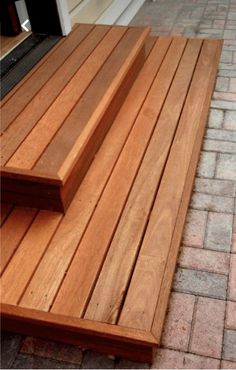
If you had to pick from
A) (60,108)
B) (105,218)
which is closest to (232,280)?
(105,218)

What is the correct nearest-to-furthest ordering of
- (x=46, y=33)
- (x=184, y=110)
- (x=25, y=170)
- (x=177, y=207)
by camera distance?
(x=25, y=170) → (x=177, y=207) → (x=184, y=110) → (x=46, y=33)

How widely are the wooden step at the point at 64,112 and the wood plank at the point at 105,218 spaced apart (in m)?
0.15

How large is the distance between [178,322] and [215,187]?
78cm

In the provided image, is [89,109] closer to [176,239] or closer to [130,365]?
[176,239]

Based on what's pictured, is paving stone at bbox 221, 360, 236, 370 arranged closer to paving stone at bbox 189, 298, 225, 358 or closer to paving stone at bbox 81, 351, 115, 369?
paving stone at bbox 189, 298, 225, 358

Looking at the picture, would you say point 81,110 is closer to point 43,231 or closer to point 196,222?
point 43,231

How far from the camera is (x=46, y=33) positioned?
277cm

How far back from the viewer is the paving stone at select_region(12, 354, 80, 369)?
4.72 feet

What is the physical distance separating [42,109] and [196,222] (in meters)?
0.95

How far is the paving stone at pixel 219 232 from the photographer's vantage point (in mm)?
1771

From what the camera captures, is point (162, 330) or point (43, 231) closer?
point (162, 330)

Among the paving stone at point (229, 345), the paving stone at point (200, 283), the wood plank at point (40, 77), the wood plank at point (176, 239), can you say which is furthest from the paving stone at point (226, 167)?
the wood plank at point (40, 77)

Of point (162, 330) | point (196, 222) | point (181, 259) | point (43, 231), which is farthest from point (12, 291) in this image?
point (196, 222)

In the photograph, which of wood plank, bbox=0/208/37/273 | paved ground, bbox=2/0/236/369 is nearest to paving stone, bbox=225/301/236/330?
paved ground, bbox=2/0/236/369
